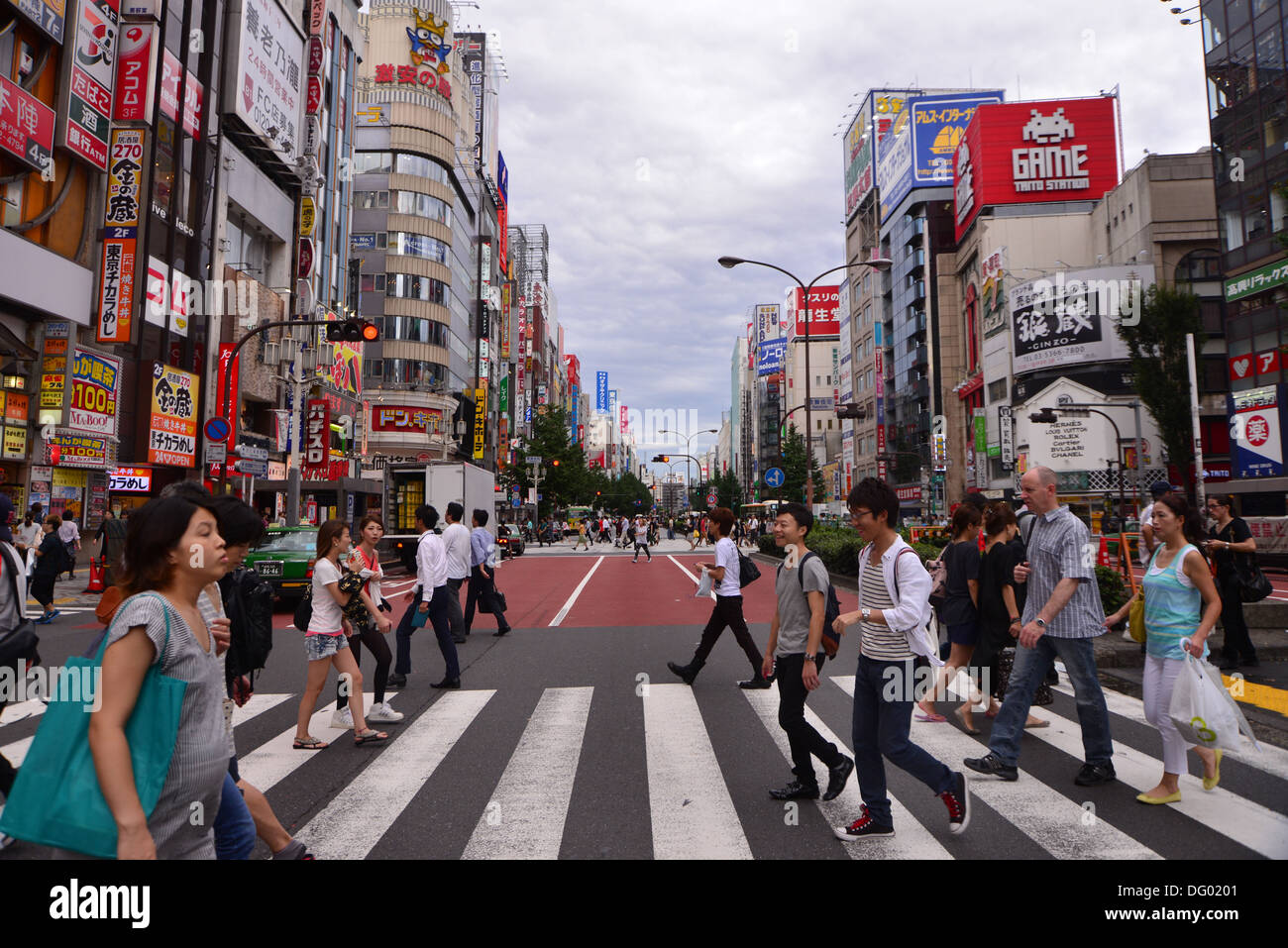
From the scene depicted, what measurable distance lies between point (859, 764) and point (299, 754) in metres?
3.94

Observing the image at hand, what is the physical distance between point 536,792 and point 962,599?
385cm

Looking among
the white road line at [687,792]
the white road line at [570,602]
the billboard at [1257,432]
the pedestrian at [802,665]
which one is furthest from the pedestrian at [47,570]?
the billboard at [1257,432]

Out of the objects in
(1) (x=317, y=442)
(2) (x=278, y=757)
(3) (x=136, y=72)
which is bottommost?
(2) (x=278, y=757)

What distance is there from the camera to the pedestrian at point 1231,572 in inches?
308

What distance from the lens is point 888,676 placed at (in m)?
4.06

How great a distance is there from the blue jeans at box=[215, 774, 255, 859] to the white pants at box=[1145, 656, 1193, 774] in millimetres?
4627

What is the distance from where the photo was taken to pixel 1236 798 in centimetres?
464

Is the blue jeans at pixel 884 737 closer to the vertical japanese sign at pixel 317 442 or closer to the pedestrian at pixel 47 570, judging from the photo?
the pedestrian at pixel 47 570

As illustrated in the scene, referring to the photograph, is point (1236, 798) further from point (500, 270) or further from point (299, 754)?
point (500, 270)

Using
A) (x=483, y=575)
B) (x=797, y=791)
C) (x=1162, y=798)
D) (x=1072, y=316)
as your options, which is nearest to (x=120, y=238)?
(x=483, y=575)

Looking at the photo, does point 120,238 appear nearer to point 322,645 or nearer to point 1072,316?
point 322,645

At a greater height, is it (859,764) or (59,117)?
(59,117)

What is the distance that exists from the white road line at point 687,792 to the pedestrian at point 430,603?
2.33 meters
